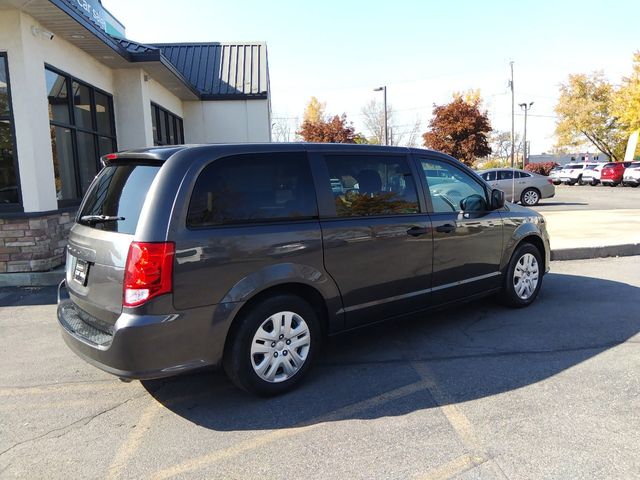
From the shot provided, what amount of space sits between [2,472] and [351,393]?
218cm

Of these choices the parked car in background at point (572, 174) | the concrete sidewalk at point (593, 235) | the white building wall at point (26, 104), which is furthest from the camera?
the parked car in background at point (572, 174)

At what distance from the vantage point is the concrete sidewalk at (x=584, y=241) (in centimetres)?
707

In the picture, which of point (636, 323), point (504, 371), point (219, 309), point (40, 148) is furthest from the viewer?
point (40, 148)

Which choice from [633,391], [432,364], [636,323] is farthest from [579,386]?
[636,323]

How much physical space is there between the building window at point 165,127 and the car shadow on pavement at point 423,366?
9987mm

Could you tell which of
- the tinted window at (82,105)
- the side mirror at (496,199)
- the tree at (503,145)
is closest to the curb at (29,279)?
the tinted window at (82,105)

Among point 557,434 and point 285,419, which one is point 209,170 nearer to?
point 285,419

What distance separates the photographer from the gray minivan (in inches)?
119

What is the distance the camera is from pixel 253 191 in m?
3.44

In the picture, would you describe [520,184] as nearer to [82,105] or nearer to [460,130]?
[460,130]

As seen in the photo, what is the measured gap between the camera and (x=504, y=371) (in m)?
3.85

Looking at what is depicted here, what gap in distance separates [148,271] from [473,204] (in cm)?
324

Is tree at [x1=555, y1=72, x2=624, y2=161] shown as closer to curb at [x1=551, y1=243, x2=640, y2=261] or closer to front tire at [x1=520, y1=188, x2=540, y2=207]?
front tire at [x1=520, y1=188, x2=540, y2=207]

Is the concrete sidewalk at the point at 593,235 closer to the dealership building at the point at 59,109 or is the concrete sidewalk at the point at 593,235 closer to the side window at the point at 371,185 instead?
the side window at the point at 371,185
